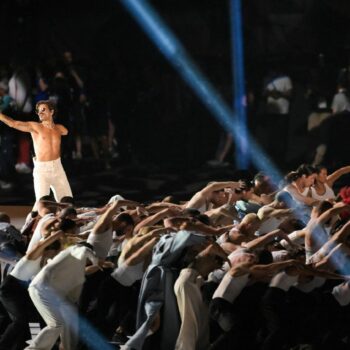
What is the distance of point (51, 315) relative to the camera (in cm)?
1830

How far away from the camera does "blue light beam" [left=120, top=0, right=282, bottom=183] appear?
2952 cm

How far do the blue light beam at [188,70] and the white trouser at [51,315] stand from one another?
11377 mm

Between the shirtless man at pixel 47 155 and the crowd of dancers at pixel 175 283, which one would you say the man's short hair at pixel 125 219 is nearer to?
the crowd of dancers at pixel 175 283

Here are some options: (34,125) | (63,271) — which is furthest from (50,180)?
(63,271)

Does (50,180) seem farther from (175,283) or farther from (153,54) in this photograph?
(153,54)

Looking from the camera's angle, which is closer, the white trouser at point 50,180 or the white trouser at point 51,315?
the white trouser at point 51,315

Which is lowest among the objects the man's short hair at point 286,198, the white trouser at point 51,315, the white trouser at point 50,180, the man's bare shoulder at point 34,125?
the white trouser at point 51,315

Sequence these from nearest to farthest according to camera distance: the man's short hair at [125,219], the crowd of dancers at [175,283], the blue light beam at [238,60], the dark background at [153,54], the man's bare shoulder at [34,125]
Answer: the crowd of dancers at [175,283], the man's short hair at [125,219], the man's bare shoulder at [34,125], the dark background at [153,54], the blue light beam at [238,60]

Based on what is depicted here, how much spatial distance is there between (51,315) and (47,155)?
5.79 m

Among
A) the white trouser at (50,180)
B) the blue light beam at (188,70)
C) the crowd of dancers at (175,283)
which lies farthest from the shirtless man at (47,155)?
the blue light beam at (188,70)

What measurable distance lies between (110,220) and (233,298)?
209 cm

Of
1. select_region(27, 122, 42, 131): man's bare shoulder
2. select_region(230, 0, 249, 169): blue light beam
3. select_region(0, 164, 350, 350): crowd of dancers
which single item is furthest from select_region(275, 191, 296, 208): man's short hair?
select_region(230, 0, 249, 169): blue light beam

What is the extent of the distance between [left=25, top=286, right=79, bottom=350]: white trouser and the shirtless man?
17.7 ft

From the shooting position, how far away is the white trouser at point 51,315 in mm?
18219
